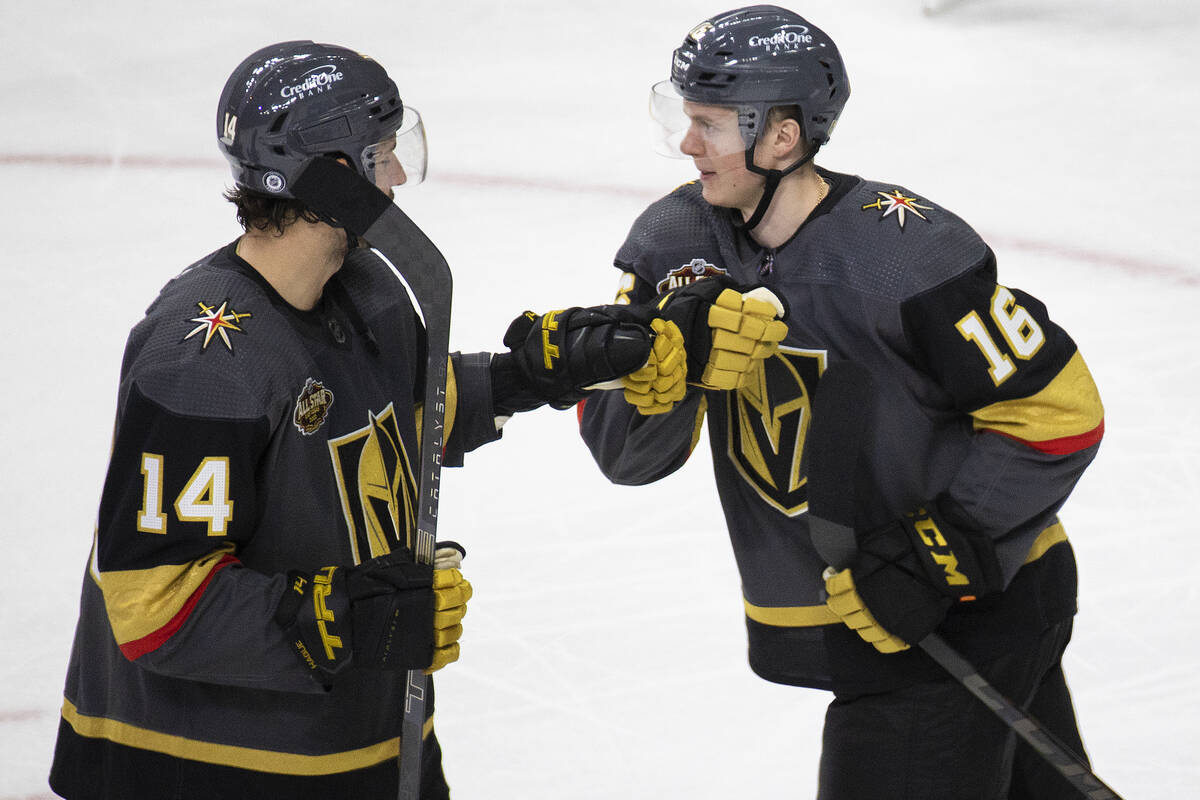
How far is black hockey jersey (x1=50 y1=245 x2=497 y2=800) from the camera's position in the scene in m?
1.74

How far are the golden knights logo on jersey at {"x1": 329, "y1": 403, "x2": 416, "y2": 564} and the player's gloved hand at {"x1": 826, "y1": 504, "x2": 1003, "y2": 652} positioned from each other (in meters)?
0.65

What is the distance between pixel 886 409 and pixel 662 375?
1.10 feet

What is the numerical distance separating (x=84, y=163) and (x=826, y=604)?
425 centimetres

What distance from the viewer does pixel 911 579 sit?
7.09ft

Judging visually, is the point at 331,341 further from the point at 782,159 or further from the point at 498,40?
the point at 498,40

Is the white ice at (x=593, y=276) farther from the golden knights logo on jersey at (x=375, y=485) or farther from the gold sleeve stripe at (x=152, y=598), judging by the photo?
the gold sleeve stripe at (x=152, y=598)

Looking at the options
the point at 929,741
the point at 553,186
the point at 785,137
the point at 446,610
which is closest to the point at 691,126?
the point at 785,137

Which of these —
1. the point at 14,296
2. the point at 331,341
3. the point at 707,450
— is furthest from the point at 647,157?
the point at 331,341

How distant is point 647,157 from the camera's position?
5.70 meters

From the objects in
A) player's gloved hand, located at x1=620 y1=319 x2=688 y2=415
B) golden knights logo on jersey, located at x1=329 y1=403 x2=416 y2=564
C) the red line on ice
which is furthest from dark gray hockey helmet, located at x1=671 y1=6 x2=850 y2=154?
the red line on ice

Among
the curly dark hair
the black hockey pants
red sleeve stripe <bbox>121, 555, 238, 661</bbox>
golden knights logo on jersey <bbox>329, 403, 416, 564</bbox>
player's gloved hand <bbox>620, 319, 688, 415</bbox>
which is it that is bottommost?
the black hockey pants

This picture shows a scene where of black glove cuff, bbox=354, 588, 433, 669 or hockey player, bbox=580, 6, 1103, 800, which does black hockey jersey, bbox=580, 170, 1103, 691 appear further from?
black glove cuff, bbox=354, 588, 433, 669

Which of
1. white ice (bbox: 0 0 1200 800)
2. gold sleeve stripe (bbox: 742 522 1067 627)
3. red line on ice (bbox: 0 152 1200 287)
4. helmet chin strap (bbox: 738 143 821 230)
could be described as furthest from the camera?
red line on ice (bbox: 0 152 1200 287)

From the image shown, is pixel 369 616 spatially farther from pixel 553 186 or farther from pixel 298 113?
pixel 553 186
